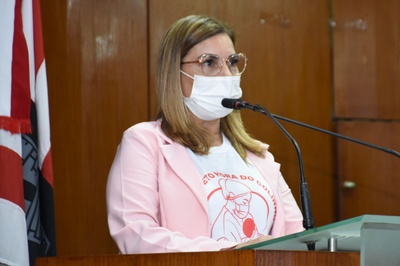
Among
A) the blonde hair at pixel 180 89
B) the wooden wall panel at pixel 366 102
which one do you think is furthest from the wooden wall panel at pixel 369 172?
the blonde hair at pixel 180 89

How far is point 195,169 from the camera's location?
279 cm

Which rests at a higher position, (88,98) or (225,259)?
(88,98)

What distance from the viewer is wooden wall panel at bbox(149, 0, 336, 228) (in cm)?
399

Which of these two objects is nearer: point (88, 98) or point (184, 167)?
point (184, 167)

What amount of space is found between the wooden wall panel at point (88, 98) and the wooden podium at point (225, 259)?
1.41m

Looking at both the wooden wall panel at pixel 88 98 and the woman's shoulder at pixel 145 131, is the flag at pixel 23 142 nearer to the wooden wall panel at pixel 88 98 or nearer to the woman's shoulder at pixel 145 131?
the woman's shoulder at pixel 145 131

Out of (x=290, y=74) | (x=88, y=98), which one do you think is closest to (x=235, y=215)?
(x=88, y=98)

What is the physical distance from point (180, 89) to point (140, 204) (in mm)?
508

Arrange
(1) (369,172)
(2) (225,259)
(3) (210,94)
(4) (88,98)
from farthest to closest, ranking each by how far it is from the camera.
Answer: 1. (1) (369,172)
2. (4) (88,98)
3. (3) (210,94)
4. (2) (225,259)

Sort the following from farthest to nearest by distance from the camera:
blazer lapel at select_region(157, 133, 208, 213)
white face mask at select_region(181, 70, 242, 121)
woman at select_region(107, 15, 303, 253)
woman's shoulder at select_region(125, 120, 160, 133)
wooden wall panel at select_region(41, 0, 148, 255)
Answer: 1. wooden wall panel at select_region(41, 0, 148, 255)
2. white face mask at select_region(181, 70, 242, 121)
3. woman's shoulder at select_region(125, 120, 160, 133)
4. blazer lapel at select_region(157, 133, 208, 213)
5. woman at select_region(107, 15, 303, 253)

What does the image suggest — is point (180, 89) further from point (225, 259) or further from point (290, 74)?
point (290, 74)

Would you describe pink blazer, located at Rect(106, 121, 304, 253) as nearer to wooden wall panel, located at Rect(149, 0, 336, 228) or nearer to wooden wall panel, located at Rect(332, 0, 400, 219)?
wooden wall panel, located at Rect(149, 0, 336, 228)

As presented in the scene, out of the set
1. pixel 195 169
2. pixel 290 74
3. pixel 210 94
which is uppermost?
pixel 290 74

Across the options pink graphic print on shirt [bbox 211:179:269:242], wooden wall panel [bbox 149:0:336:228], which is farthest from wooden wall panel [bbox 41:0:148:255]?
pink graphic print on shirt [bbox 211:179:269:242]
